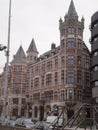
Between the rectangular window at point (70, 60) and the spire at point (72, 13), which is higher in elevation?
the spire at point (72, 13)

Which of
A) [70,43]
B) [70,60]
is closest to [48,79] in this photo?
[70,60]

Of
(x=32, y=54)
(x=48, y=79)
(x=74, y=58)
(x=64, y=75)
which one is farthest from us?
(x=32, y=54)

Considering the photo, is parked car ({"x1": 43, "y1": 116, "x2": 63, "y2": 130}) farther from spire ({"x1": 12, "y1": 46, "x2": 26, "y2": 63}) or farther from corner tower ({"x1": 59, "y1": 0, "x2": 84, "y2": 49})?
spire ({"x1": 12, "y1": 46, "x2": 26, "y2": 63})

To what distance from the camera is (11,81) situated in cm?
9144

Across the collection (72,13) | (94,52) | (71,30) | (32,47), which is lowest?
(94,52)

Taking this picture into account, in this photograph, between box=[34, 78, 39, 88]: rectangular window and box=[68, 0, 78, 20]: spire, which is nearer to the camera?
box=[68, 0, 78, 20]: spire

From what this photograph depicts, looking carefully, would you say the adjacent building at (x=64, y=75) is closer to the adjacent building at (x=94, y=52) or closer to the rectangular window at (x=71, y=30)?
the rectangular window at (x=71, y=30)

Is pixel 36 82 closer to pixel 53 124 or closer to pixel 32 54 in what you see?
pixel 32 54

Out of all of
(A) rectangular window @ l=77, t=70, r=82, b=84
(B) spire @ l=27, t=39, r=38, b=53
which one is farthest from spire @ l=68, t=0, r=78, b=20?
(B) spire @ l=27, t=39, r=38, b=53

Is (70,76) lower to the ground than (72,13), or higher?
lower

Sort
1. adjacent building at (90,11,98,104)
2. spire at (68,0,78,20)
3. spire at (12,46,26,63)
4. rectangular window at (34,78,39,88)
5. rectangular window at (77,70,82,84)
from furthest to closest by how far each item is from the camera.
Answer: spire at (12,46,26,63)
rectangular window at (34,78,39,88)
spire at (68,0,78,20)
rectangular window at (77,70,82,84)
adjacent building at (90,11,98,104)

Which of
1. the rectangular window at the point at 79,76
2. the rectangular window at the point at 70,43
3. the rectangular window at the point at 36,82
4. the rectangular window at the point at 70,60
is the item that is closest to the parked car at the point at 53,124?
the rectangular window at the point at 79,76

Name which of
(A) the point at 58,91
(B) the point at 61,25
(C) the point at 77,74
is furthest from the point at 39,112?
(B) the point at 61,25

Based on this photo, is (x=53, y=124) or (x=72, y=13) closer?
(x=53, y=124)
